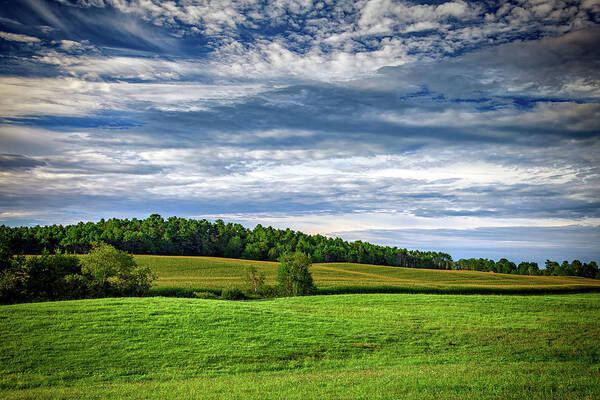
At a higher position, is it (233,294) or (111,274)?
(111,274)

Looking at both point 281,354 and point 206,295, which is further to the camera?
point 206,295

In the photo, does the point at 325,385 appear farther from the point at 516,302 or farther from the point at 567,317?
the point at 516,302

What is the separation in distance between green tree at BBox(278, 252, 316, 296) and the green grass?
2320 centimetres

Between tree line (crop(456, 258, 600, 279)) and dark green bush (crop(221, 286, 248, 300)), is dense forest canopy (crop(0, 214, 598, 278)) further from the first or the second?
dark green bush (crop(221, 286, 248, 300))

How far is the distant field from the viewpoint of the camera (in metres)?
66.8

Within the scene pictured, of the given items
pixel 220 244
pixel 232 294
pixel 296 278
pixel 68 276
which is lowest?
pixel 232 294

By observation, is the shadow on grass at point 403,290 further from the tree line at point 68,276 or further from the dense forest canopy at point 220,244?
the dense forest canopy at point 220,244

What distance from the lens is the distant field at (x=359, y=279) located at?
66.8 metres

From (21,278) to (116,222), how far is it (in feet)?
369

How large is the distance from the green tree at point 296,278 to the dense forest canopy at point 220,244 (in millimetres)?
45174

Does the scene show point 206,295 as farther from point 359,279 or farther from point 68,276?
point 359,279

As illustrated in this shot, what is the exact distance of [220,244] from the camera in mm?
137500

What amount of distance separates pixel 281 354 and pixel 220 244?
11856 cm

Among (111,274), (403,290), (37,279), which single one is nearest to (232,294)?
(111,274)
